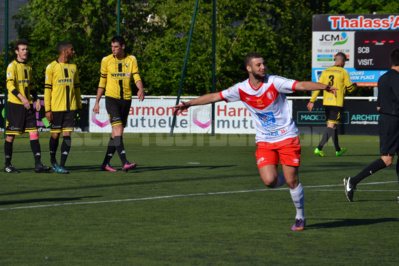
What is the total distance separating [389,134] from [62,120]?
5496 mm

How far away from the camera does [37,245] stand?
6449 millimetres

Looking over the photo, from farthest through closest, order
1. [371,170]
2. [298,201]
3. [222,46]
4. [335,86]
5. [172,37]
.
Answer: [172,37] → [222,46] → [335,86] → [371,170] → [298,201]

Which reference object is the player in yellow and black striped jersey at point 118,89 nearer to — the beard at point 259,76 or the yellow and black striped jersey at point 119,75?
the yellow and black striped jersey at point 119,75

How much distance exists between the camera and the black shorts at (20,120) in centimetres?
1271

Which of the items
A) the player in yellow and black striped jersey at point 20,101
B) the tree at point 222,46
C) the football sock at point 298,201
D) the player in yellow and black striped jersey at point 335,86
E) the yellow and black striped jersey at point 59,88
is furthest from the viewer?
the tree at point 222,46

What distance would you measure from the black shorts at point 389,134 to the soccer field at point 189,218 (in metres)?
0.61

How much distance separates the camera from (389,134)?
30.1ft

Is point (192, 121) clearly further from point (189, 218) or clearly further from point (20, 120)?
point (189, 218)

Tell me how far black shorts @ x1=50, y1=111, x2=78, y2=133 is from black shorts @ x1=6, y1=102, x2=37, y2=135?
36 centimetres

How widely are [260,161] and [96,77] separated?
3391 cm

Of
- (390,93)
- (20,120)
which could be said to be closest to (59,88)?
(20,120)

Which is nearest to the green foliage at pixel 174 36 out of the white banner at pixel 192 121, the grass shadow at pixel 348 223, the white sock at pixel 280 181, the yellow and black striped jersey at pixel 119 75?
the white banner at pixel 192 121

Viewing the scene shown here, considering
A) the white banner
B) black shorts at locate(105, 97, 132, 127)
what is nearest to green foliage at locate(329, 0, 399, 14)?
the white banner

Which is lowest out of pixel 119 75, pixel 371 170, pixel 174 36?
pixel 371 170
